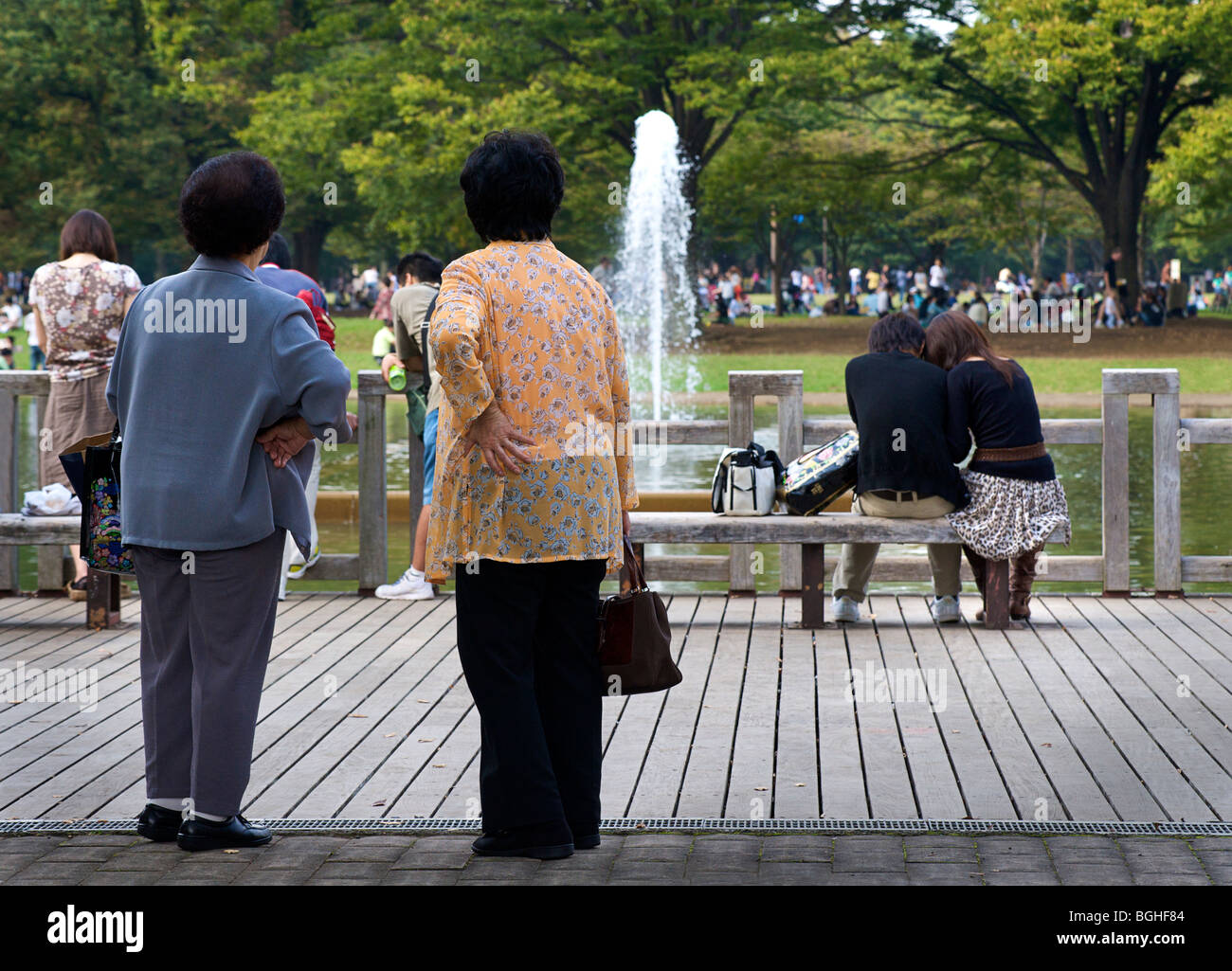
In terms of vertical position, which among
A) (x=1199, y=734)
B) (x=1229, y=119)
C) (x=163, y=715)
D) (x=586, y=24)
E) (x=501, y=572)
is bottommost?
(x=1199, y=734)

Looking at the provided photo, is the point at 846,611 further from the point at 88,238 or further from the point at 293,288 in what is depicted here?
the point at 88,238

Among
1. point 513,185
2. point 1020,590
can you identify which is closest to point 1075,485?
point 1020,590

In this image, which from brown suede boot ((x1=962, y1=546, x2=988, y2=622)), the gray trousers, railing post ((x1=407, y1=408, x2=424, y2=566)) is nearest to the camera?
the gray trousers

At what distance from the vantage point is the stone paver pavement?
425cm

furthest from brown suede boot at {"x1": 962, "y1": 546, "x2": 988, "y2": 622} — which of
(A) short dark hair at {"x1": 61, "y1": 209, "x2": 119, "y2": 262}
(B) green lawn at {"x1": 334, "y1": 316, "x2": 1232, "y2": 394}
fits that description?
(B) green lawn at {"x1": 334, "y1": 316, "x2": 1232, "y2": 394}

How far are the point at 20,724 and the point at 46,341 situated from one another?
274 centimetres

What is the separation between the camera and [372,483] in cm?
885

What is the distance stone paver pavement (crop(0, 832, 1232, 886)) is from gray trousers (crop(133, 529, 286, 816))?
20 centimetres

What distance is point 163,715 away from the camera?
4.59m

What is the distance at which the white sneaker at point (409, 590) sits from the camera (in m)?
8.85

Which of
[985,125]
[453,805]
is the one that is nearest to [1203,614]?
[453,805]

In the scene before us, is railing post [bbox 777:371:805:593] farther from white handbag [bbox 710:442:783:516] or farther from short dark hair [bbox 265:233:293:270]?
short dark hair [bbox 265:233:293:270]

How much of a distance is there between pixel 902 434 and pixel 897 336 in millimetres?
518

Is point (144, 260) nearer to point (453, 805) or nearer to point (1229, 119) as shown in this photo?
point (1229, 119)
